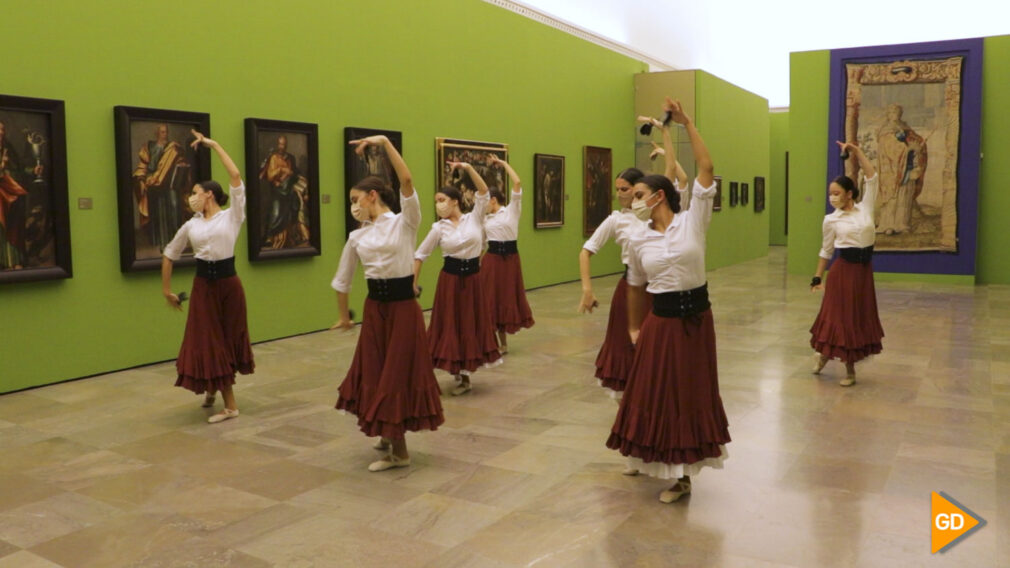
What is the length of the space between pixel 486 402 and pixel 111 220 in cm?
525

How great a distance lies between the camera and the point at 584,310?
679 centimetres

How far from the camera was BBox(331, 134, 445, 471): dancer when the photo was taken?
655 centimetres

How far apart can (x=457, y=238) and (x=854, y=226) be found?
177 inches

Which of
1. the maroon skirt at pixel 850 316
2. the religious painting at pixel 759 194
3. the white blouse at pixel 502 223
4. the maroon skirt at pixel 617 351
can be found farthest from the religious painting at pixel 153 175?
the religious painting at pixel 759 194

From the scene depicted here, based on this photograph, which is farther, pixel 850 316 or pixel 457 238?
pixel 850 316

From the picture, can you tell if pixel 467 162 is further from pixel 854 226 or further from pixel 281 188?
pixel 854 226

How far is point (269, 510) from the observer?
19.5 ft

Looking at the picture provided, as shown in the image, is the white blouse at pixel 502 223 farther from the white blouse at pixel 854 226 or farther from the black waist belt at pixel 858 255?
the black waist belt at pixel 858 255

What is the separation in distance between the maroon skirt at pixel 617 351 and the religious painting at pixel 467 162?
289 inches

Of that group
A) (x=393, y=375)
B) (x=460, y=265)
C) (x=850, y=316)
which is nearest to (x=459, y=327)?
(x=460, y=265)

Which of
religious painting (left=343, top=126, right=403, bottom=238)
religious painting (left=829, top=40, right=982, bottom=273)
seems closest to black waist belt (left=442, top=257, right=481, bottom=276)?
religious painting (left=343, top=126, right=403, bottom=238)

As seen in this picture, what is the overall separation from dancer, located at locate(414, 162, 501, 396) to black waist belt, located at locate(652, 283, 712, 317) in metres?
3.91

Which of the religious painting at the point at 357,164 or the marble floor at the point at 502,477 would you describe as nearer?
the marble floor at the point at 502,477

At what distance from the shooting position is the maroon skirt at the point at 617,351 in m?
8.25
